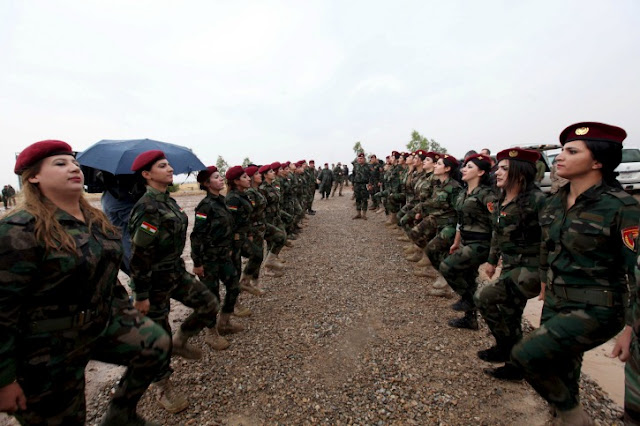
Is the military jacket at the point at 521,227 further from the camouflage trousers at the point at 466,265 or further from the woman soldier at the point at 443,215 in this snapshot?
the woman soldier at the point at 443,215

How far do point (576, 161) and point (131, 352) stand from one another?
11.3ft

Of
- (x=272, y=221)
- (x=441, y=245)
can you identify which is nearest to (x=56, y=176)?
(x=441, y=245)

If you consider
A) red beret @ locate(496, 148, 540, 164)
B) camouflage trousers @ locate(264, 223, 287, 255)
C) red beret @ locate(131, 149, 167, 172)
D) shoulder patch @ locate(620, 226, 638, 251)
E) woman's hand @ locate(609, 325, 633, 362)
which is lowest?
camouflage trousers @ locate(264, 223, 287, 255)

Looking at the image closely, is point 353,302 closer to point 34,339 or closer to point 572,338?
point 572,338

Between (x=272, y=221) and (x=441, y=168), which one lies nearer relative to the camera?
(x=441, y=168)

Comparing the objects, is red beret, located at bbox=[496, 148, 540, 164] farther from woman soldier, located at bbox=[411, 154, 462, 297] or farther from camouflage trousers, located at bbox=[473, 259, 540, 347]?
woman soldier, located at bbox=[411, 154, 462, 297]

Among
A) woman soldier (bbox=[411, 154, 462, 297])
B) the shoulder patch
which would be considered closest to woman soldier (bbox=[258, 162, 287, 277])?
woman soldier (bbox=[411, 154, 462, 297])

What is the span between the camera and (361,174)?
42.0 feet

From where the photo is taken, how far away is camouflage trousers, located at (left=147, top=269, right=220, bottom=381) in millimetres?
2949

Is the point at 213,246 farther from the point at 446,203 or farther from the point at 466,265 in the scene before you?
the point at 446,203

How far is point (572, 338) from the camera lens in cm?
216

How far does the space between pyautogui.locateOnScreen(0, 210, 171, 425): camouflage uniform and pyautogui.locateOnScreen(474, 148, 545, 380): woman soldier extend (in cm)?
332

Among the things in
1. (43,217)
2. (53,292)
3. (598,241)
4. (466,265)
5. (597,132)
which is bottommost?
(466,265)

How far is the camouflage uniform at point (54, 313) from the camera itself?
5.30 ft
